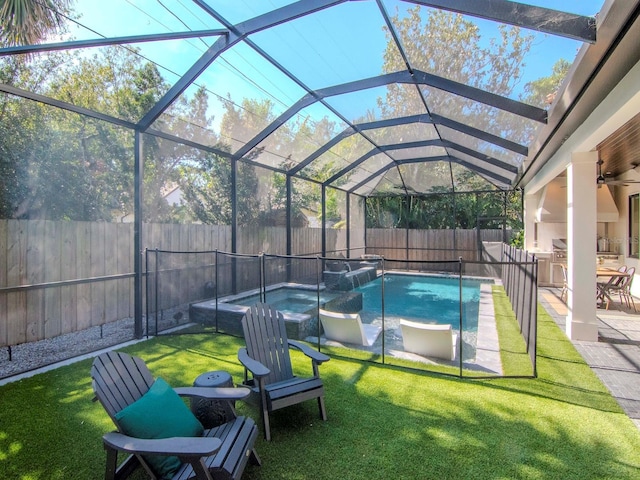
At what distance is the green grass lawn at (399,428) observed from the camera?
2289 millimetres

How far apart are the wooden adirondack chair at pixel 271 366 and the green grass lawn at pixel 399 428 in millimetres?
259

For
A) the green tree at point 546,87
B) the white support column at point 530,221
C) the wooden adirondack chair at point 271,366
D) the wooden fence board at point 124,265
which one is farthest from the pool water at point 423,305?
the white support column at point 530,221

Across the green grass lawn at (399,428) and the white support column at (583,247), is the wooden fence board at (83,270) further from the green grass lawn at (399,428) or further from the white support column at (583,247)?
the white support column at (583,247)

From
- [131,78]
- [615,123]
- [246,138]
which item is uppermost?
[131,78]

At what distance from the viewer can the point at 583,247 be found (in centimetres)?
496

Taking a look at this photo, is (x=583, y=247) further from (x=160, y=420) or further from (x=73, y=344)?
(x=73, y=344)

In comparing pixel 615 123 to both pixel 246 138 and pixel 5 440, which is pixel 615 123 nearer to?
pixel 246 138

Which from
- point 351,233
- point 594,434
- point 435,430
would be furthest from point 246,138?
point 351,233

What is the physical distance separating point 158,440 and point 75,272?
4.14 meters

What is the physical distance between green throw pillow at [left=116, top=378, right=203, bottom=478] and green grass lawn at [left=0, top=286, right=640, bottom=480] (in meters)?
0.56

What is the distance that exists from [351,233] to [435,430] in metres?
11.4

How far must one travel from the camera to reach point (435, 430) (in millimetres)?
2723

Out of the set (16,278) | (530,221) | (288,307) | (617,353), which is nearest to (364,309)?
(288,307)

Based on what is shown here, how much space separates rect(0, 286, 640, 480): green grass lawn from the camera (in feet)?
7.51
